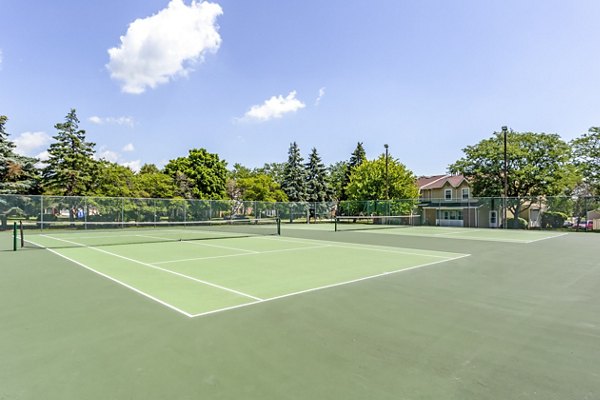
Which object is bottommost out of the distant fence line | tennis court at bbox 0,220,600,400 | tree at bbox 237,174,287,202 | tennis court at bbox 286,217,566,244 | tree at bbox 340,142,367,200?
tennis court at bbox 286,217,566,244

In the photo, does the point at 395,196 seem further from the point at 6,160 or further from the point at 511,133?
the point at 6,160

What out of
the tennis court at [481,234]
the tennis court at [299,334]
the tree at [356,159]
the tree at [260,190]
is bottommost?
the tennis court at [481,234]

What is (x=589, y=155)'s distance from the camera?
106 ft

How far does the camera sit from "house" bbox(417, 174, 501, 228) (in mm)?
32969

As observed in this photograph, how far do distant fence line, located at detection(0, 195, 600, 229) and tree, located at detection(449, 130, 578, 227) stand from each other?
231 centimetres

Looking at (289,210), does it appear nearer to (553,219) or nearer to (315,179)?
(315,179)

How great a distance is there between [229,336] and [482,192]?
A: 36758 millimetres

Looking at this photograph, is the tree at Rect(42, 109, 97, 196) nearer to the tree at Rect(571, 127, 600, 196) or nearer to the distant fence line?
the distant fence line

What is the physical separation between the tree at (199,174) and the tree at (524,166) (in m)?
27.6

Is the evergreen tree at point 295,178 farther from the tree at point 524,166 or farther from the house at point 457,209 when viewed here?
the tree at point 524,166

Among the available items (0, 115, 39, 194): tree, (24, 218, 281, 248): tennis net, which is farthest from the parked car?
(0, 115, 39, 194): tree

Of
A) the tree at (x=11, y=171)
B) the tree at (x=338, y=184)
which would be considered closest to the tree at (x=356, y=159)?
the tree at (x=338, y=184)

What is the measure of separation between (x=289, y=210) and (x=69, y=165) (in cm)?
1989

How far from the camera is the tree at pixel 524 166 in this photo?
32.2m
